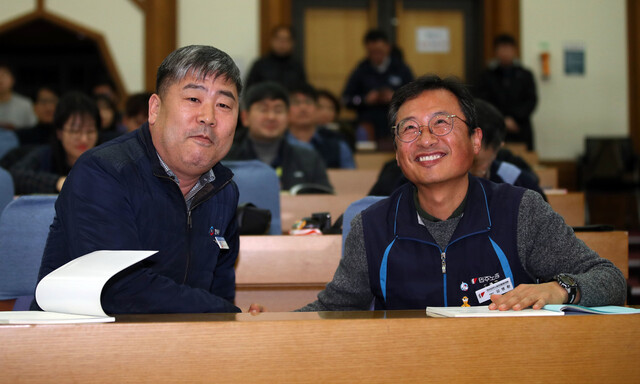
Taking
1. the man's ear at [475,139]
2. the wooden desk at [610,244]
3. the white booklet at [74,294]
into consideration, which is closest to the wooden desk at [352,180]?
the wooden desk at [610,244]

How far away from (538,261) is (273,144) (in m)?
2.63

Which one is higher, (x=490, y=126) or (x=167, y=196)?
(x=490, y=126)

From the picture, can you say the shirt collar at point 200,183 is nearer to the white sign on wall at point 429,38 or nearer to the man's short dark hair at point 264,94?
the man's short dark hair at point 264,94

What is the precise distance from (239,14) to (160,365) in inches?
268

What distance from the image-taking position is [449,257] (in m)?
1.75

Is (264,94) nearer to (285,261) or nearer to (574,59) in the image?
(285,261)

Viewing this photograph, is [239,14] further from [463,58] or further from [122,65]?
[463,58]

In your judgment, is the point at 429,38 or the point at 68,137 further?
the point at 429,38

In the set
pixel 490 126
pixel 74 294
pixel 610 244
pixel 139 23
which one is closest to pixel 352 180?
pixel 490 126

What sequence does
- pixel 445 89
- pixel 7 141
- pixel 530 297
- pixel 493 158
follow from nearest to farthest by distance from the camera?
pixel 530 297 < pixel 445 89 < pixel 493 158 < pixel 7 141

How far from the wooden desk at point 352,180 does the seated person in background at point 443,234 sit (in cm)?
225

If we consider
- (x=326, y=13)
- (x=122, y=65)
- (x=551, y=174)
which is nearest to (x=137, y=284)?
(x=551, y=174)

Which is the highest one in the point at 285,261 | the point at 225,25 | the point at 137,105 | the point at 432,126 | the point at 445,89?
the point at 225,25

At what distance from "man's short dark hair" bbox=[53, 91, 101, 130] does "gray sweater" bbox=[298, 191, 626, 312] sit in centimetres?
226
